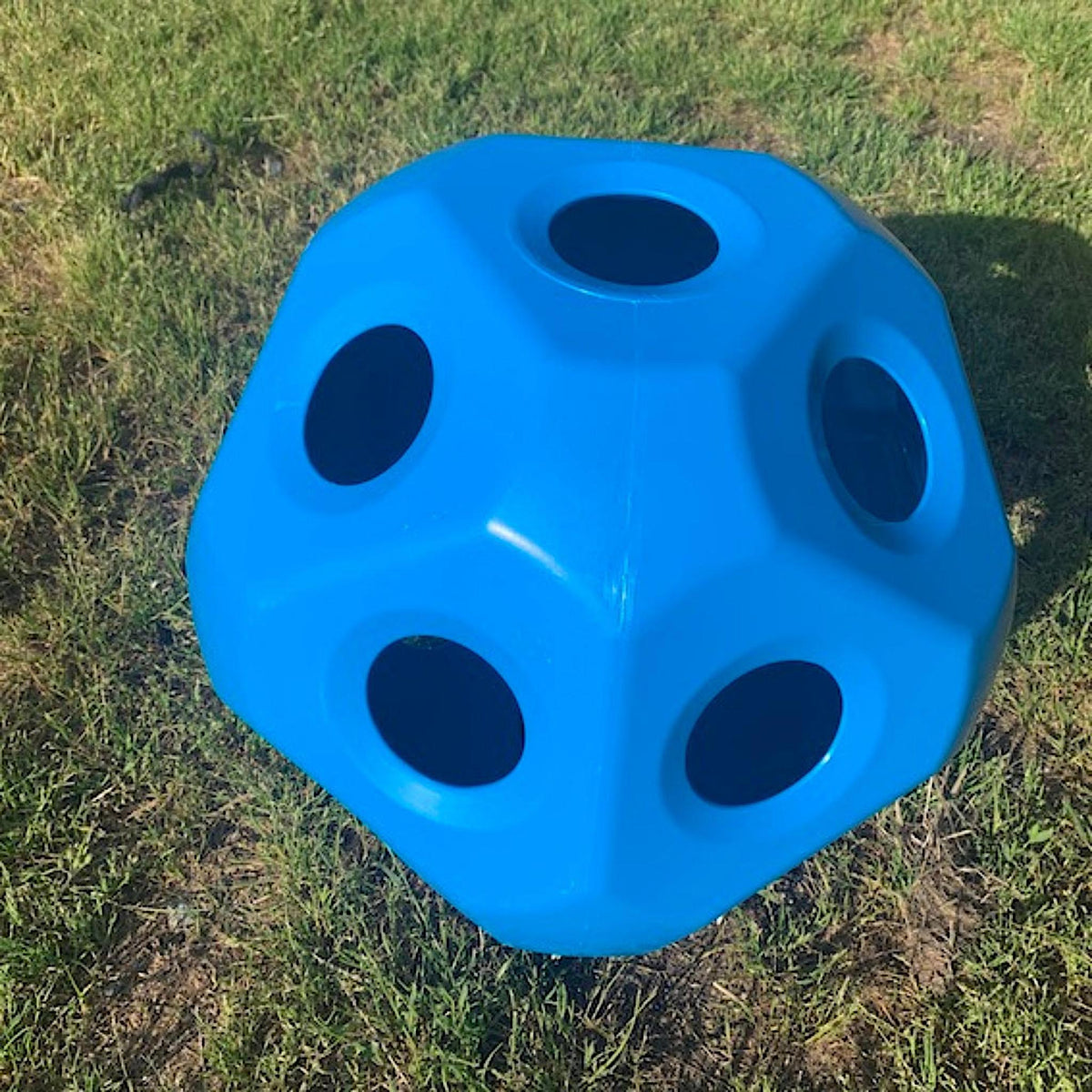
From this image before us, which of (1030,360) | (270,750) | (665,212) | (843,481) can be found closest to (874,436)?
(843,481)

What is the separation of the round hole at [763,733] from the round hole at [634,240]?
0.77 meters

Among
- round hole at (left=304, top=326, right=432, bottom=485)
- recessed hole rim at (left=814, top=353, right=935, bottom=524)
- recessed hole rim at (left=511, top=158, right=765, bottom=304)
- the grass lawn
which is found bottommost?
the grass lawn

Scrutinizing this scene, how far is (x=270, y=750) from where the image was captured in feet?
8.24

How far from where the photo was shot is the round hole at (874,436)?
7.19 feet

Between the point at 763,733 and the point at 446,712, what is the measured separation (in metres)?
0.54

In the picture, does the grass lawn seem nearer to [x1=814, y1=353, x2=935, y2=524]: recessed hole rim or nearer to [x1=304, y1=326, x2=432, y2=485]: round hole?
[x1=304, y1=326, x2=432, y2=485]: round hole

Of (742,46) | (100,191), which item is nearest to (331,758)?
(100,191)

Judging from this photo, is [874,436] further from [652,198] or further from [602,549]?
[602,549]

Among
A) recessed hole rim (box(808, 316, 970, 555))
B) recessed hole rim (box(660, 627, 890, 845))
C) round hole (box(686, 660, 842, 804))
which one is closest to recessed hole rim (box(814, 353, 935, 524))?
recessed hole rim (box(808, 316, 970, 555))

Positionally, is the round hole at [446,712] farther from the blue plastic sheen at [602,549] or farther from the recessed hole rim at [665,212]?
the recessed hole rim at [665,212]

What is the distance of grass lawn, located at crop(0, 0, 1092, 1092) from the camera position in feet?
7.30

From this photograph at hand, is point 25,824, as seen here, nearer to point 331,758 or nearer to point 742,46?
point 331,758

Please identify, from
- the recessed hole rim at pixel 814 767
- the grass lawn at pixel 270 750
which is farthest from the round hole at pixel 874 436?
the grass lawn at pixel 270 750

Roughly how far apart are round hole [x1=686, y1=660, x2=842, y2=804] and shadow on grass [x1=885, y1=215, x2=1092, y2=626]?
85cm
